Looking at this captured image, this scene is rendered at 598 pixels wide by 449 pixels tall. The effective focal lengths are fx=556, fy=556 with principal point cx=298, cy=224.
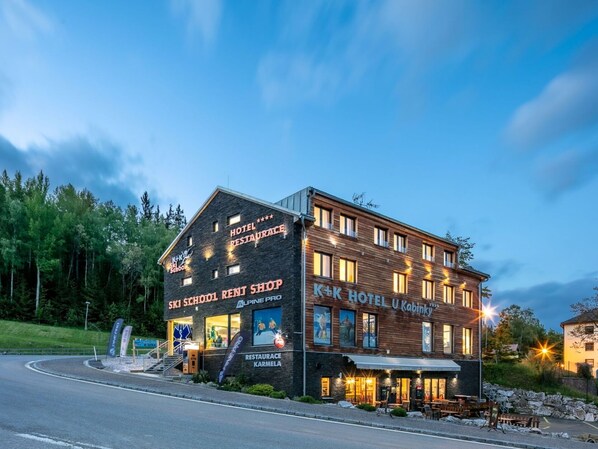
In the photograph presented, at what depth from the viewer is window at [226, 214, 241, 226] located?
1260 inches

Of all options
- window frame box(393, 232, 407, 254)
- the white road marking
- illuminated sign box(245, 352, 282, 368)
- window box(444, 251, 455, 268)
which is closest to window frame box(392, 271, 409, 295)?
window frame box(393, 232, 407, 254)

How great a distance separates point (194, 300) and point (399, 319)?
1258cm

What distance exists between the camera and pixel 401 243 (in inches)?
1357

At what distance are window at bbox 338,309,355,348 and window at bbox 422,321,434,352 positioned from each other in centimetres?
719

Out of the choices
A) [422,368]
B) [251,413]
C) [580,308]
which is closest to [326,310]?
[422,368]

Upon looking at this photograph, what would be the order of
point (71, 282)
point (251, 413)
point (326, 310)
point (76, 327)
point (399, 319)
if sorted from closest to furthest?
1. point (251, 413)
2. point (326, 310)
3. point (399, 319)
4. point (76, 327)
5. point (71, 282)

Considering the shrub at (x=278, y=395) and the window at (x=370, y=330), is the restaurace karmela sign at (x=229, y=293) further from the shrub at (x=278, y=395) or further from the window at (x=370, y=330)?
the window at (x=370, y=330)

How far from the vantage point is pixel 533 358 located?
165 feet

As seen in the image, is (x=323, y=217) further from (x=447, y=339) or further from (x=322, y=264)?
(x=447, y=339)

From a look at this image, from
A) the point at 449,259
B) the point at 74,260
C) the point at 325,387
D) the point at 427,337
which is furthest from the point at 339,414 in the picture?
the point at 74,260

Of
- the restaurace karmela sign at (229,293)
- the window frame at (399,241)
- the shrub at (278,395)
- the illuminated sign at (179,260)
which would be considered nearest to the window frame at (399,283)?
the window frame at (399,241)

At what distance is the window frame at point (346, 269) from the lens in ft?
98.0

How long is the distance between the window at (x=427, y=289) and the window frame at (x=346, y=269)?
7.19 meters

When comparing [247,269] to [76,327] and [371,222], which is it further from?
[76,327]
